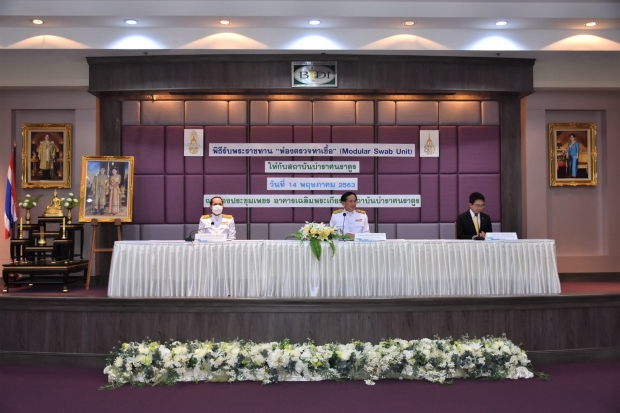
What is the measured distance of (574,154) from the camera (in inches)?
314

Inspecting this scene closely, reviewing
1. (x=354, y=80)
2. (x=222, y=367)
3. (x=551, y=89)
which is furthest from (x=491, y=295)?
(x=551, y=89)

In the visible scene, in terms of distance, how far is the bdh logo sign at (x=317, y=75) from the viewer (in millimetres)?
7147

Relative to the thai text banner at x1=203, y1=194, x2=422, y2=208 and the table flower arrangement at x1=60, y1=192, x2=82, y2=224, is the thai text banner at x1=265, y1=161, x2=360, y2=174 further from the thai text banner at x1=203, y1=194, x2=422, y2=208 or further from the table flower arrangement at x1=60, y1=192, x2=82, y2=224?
the table flower arrangement at x1=60, y1=192, x2=82, y2=224

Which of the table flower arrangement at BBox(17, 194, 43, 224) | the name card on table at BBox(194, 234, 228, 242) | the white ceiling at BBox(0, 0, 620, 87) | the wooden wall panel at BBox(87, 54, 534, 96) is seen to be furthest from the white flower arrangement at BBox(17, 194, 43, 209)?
Answer: the name card on table at BBox(194, 234, 228, 242)

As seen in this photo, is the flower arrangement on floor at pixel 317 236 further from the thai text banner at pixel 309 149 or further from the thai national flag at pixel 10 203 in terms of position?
the thai national flag at pixel 10 203

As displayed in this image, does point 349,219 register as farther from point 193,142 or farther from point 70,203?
point 70,203

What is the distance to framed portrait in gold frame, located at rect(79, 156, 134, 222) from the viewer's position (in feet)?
23.2

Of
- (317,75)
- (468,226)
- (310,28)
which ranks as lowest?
(468,226)

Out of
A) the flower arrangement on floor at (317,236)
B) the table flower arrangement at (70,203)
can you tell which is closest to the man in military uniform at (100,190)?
the table flower arrangement at (70,203)

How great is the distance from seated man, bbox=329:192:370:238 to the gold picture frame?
4.09 m

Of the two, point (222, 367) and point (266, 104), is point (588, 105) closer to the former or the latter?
point (266, 104)

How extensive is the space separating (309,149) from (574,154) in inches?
152

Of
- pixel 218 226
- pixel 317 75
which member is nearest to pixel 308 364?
pixel 218 226

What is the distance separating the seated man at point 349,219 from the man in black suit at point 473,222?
107 centimetres
